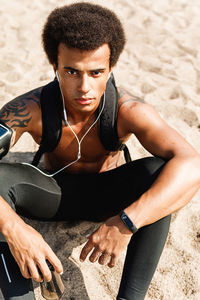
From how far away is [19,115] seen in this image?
74.0 inches

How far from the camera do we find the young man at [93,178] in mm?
1589

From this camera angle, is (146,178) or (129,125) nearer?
(146,178)

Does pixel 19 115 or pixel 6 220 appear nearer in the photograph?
pixel 6 220

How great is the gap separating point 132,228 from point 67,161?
0.71 meters

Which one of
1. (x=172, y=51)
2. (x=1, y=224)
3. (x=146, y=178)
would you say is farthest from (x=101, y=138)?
(x=172, y=51)

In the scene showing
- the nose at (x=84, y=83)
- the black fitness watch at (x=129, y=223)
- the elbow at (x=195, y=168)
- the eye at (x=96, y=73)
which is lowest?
the black fitness watch at (x=129, y=223)

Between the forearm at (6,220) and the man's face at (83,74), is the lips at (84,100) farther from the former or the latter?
the forearm at (6,220)

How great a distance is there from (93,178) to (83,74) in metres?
0.60

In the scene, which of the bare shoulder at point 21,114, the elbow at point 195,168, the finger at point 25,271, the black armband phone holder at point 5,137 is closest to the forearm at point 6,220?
the finger at point 25,271

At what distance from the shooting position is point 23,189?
1747 millimetres

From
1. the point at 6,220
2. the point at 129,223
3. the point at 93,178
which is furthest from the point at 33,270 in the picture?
the point at 93,178

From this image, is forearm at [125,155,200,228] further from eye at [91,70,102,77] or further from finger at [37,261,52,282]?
eye at [91,70,102,77]

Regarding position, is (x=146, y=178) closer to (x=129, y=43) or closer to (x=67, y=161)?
(x=67, y=161)

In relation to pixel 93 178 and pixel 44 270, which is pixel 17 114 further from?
pixel 44 270
